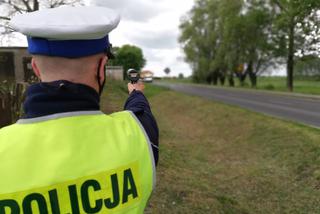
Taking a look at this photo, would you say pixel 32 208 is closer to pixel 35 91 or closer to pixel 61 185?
pixel 61 185

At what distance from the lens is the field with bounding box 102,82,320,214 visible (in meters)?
7.22

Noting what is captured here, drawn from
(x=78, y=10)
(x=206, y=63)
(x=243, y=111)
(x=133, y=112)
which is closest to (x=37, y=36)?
(x=78, y=10)

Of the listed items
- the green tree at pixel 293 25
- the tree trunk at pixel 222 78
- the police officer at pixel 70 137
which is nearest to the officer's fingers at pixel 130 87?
the police officer at pixel 70 137

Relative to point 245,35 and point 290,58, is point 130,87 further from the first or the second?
point 245,35

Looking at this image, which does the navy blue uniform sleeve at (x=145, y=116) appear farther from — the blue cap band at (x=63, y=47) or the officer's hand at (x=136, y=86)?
the blue cap band at (x=63, y=47)

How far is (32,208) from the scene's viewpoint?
60.5 inches

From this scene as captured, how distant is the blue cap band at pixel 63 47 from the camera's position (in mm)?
1594

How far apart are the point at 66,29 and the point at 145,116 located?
541 millimetres

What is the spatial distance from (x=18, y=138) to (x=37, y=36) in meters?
0.36

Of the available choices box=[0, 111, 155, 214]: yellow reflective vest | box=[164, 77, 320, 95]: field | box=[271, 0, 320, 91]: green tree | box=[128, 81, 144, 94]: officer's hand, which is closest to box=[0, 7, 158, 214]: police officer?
box=[0, 111, 155, 214]: yellow reflective vest

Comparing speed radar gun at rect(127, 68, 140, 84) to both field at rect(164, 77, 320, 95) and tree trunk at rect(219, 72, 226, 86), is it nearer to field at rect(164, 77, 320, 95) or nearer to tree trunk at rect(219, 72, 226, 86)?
field at rect(164, 77, 320, 95)

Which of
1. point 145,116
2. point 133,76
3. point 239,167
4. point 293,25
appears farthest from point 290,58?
point 145,116

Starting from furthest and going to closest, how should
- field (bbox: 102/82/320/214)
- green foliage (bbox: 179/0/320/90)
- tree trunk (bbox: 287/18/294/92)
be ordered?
tree trunk (bbox: 287/18/294/92) → green foliage (bbox: 179/0/320/90) → field (bbox: 102/82/320/214)

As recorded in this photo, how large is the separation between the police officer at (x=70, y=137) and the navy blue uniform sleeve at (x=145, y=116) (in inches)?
3.7
